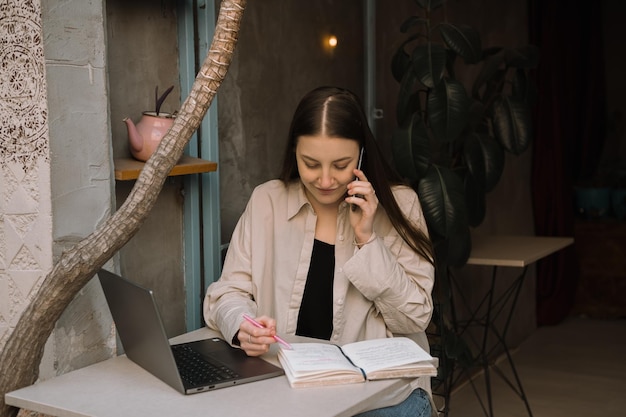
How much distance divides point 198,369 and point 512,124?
6.91 ft

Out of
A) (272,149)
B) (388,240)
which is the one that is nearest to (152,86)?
(272,149)

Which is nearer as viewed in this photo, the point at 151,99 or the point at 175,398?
the point at 175,398

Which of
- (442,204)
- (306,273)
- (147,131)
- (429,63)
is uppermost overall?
(429,63)

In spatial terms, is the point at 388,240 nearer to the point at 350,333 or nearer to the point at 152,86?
the point at 350,333

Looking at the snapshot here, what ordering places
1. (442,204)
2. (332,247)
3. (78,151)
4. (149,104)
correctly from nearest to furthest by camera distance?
(78,151) < (332,247) < (149,104) < (442,204)

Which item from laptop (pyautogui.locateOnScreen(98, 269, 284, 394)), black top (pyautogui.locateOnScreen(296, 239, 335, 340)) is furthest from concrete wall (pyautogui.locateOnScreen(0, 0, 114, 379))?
black top (pyautogui.locateOnScreen(296, 239, 335, 340))

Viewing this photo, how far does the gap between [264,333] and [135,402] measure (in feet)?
1.23

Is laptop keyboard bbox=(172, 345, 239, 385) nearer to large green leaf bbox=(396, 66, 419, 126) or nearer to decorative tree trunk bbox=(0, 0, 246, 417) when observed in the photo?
decorative tree trunk bbox=(0, 0, 246, 417)

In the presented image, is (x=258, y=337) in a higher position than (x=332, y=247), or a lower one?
lower

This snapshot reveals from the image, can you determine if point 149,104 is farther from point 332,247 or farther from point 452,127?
point 452,127

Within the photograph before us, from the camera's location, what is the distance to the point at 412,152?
3.37 meters

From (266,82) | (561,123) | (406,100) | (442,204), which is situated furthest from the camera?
(561,123)

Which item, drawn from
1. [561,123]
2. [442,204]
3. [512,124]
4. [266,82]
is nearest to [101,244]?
[266,82]

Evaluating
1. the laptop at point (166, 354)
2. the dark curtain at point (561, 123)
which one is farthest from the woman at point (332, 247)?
the dark curtain at point (561, 123)
